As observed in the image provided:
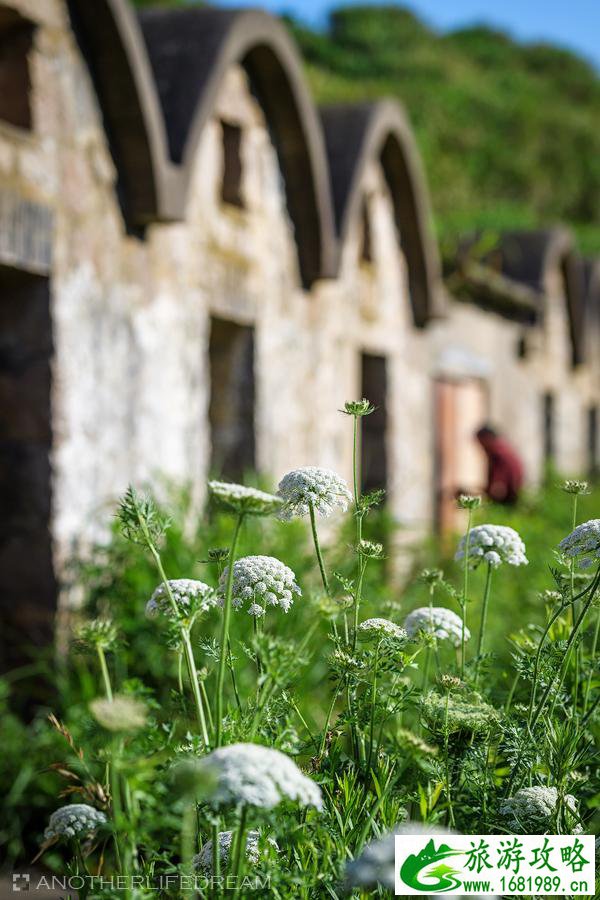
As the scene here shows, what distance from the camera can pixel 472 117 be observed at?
120 ft

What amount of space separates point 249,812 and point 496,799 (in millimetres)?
564

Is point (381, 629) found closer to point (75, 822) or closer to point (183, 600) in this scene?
point (183, 600)

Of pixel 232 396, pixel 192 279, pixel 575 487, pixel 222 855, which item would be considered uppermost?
pixel 192 279

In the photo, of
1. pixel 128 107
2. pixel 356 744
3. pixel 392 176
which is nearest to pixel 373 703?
pixel 356 744

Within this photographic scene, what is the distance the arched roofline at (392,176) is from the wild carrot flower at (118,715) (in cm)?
593

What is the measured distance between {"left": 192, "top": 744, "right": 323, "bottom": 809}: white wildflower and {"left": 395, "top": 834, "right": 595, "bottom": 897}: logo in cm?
25

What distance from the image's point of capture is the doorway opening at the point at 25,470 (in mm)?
4770

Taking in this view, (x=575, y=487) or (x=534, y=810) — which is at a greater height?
(x=575, y=487)

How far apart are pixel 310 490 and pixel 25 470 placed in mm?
3136

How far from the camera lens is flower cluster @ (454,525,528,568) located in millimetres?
2037

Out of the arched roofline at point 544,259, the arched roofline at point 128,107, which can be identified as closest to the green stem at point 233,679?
the arched roofline at point 128,107

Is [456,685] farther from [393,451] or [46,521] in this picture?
[393,451]

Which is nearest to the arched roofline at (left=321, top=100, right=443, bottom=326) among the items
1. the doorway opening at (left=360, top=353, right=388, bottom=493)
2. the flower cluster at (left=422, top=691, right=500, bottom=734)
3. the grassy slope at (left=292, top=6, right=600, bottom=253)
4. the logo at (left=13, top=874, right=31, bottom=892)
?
the doorway opening at (left=360, top=353, right=388, bottom=493)

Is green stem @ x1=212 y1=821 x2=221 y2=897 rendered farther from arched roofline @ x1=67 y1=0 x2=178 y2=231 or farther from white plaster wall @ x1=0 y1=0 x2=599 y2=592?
arched roofline @ x1=67 y1=0 x2=178 y2=231
